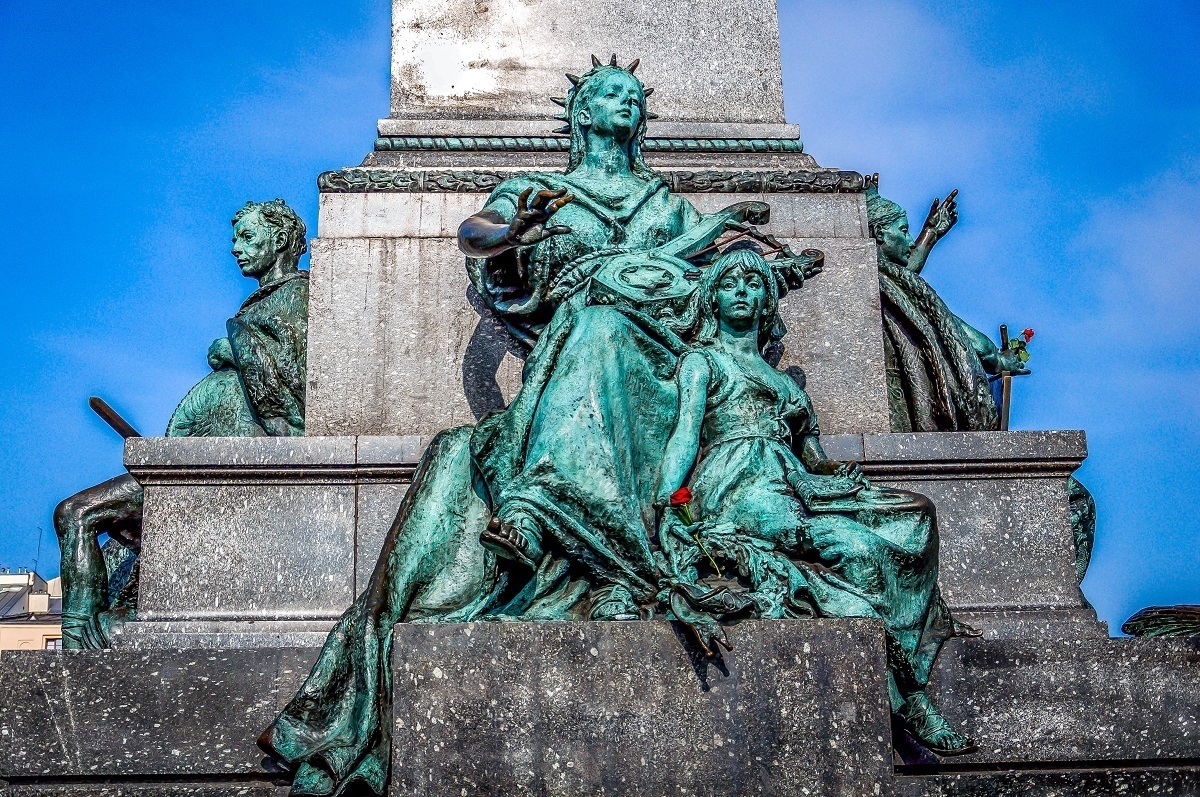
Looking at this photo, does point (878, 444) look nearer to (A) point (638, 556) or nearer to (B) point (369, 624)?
(A) point (638, 556)

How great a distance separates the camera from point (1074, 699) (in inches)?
272

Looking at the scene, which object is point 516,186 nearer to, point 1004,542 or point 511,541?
point 511,541

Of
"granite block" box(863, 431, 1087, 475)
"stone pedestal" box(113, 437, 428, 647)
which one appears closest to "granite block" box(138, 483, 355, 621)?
"stone pedestal" box(113, 437, 428, 647)

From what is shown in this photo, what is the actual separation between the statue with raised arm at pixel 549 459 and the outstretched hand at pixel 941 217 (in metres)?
3.37

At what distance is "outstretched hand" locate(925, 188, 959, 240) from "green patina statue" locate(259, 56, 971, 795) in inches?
146

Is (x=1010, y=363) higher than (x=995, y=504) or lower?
A: higher

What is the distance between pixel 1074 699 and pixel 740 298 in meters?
2.39

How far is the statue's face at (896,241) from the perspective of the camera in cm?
1070

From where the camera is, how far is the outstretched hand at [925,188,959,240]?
37.4ft

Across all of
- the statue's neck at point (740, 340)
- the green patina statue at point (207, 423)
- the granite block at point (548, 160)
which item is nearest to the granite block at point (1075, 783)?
the statue's neck at point (740, 340)

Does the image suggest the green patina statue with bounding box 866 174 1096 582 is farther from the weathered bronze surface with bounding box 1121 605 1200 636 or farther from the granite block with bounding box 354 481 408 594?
the granite block with bounding box 354 481 408 594

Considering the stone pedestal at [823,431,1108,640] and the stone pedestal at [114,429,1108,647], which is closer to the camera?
the stone pedestal at [114,429,1108,647]

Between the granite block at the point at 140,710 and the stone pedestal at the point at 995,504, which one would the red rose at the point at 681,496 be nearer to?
the stone pedestal at the point at 995,504

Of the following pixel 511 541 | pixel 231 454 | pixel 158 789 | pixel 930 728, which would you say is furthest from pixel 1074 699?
pixel 231 454
